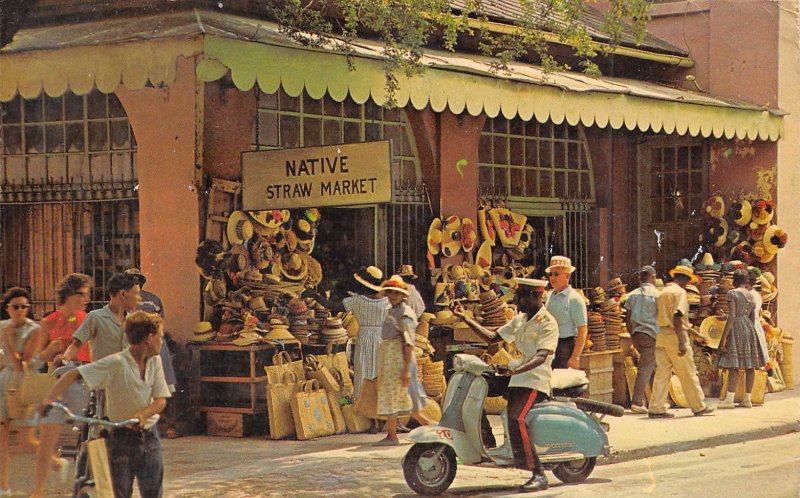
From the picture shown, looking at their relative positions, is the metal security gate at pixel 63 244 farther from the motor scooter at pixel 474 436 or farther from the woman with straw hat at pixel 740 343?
the woman with straw hat at pixel 740 343

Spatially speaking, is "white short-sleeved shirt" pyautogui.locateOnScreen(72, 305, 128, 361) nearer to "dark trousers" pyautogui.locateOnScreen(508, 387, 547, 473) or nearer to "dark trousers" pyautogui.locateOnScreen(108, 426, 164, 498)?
"dark trousers" pyautogui.locateOnScreen(108, 426, 164, 498)

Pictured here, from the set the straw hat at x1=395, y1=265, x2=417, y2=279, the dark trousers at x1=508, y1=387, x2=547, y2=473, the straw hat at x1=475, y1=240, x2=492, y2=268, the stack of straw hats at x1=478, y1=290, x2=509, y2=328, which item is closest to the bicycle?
the dark trousers at x1=508, y1=387, x2=547, y2=473

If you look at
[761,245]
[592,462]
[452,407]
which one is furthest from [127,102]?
[761,245]

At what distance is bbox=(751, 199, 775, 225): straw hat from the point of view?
16812mm

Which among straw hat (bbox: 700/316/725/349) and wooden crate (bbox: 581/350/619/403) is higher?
straw hat (bbox: 700/316/725/349)

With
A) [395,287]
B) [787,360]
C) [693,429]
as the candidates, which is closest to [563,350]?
[395,287]

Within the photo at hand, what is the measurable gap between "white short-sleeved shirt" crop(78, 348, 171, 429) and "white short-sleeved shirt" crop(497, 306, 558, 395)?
10.3 feet

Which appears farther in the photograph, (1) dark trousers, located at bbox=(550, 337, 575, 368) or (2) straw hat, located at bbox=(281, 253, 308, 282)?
(2) straw hat, located at bbox=(281, 253, 308, 282)

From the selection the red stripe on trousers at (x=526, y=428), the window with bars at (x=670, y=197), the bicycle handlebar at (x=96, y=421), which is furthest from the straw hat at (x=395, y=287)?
the window with bars at (x=670, y=197)

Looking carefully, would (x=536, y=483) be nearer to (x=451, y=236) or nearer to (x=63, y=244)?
(x=451, y=236)

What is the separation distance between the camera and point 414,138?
48.5 ft

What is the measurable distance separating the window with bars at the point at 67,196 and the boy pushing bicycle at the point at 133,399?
5.50 m

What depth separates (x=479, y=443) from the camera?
9.30 m

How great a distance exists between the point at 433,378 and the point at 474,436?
3.44 m
